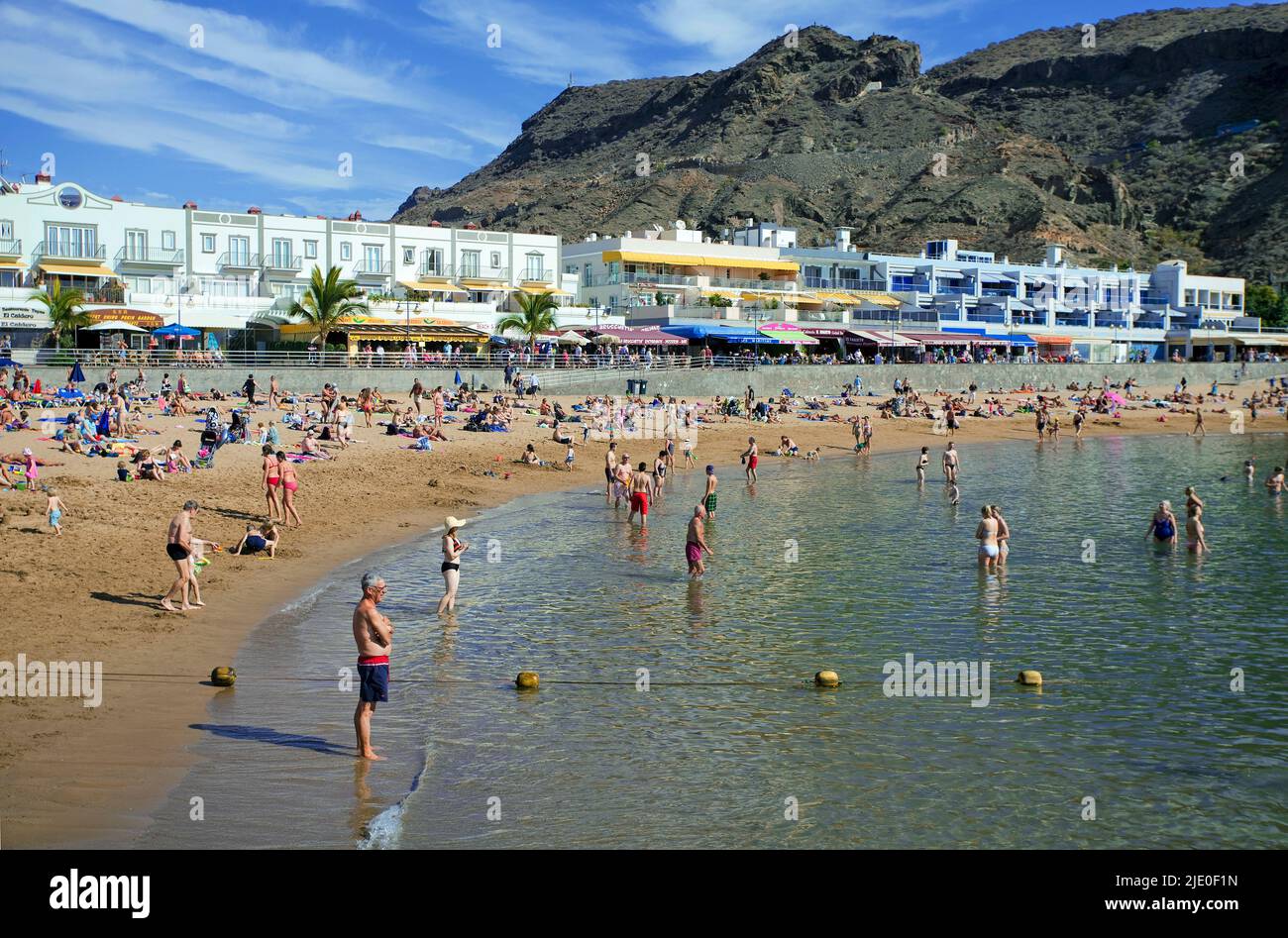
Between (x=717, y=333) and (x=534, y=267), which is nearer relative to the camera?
(x=717, y=333)

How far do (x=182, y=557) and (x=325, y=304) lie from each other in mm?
33283

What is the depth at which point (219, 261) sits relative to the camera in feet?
176

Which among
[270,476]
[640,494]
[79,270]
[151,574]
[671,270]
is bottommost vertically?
[151,574]

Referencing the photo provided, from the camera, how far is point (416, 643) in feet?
46.4

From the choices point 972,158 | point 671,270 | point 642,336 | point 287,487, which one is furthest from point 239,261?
point 972,158

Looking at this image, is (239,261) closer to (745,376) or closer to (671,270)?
(745,376)

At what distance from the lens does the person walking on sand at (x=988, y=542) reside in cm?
1975

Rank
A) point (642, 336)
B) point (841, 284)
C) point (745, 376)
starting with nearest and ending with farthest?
point (745, 376), point (642, 336), point (841, 284)

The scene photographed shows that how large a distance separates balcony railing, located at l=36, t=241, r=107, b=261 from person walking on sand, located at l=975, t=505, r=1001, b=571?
44.4 metres

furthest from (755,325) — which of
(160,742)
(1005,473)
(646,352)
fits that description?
(160,742)

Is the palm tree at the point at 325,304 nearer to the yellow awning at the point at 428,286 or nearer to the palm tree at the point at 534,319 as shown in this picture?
the palm tree at the point at 534,319

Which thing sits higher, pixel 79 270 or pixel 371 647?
pixel 79 270

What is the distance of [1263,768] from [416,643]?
941 centimetres
